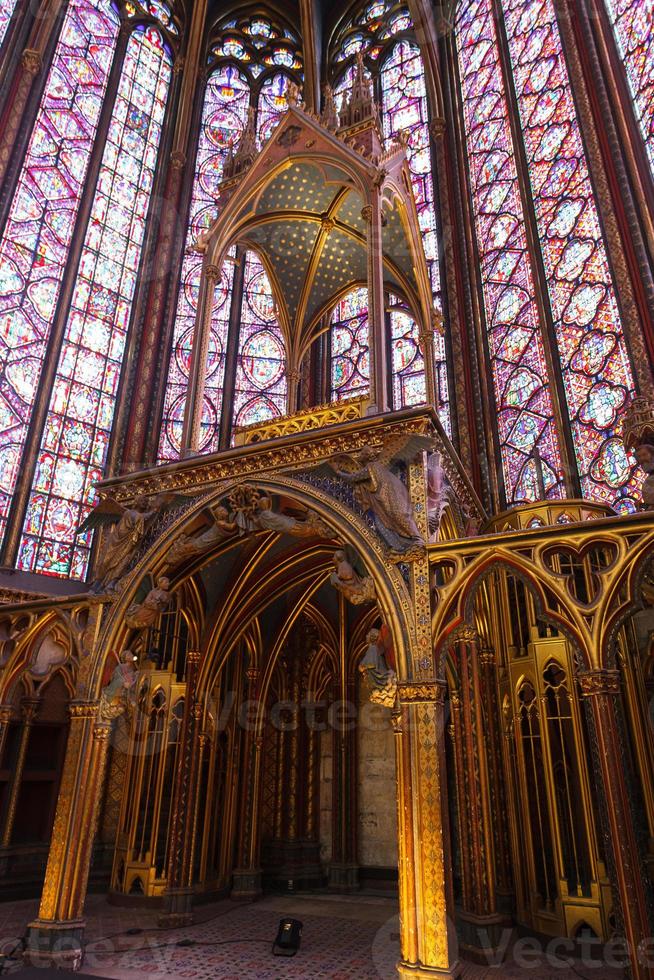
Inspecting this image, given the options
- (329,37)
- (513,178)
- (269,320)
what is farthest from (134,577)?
(329,37)

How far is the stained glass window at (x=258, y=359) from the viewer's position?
14.8 meters

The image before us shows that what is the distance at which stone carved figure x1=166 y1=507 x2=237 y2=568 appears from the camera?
25.8 feet

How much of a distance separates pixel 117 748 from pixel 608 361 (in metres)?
10.4

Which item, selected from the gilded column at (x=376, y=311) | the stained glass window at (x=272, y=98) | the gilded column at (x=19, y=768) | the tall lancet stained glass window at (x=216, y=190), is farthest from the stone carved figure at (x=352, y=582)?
the stained glass window at (x=272, y=98)

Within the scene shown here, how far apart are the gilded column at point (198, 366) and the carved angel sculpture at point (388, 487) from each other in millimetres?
2179

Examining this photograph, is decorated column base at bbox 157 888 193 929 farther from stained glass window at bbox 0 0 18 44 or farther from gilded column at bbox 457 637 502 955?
stained glass window at bbox 0 0 18 44

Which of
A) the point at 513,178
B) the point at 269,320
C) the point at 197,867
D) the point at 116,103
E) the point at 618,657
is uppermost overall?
the point at 116,103

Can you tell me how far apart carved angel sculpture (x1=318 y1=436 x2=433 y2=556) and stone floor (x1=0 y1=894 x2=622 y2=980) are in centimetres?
407

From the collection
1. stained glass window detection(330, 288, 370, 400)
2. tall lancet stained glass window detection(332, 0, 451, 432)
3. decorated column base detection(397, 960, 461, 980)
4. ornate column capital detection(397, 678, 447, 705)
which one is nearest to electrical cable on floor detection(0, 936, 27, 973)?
decorated column base detection(397, 960, 461, 980)

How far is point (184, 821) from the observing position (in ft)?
29.3

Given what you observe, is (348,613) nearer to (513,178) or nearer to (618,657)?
(618,657)

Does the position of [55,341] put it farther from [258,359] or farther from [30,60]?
[30,60]

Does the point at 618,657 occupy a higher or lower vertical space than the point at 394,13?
lower

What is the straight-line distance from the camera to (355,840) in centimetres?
1106
